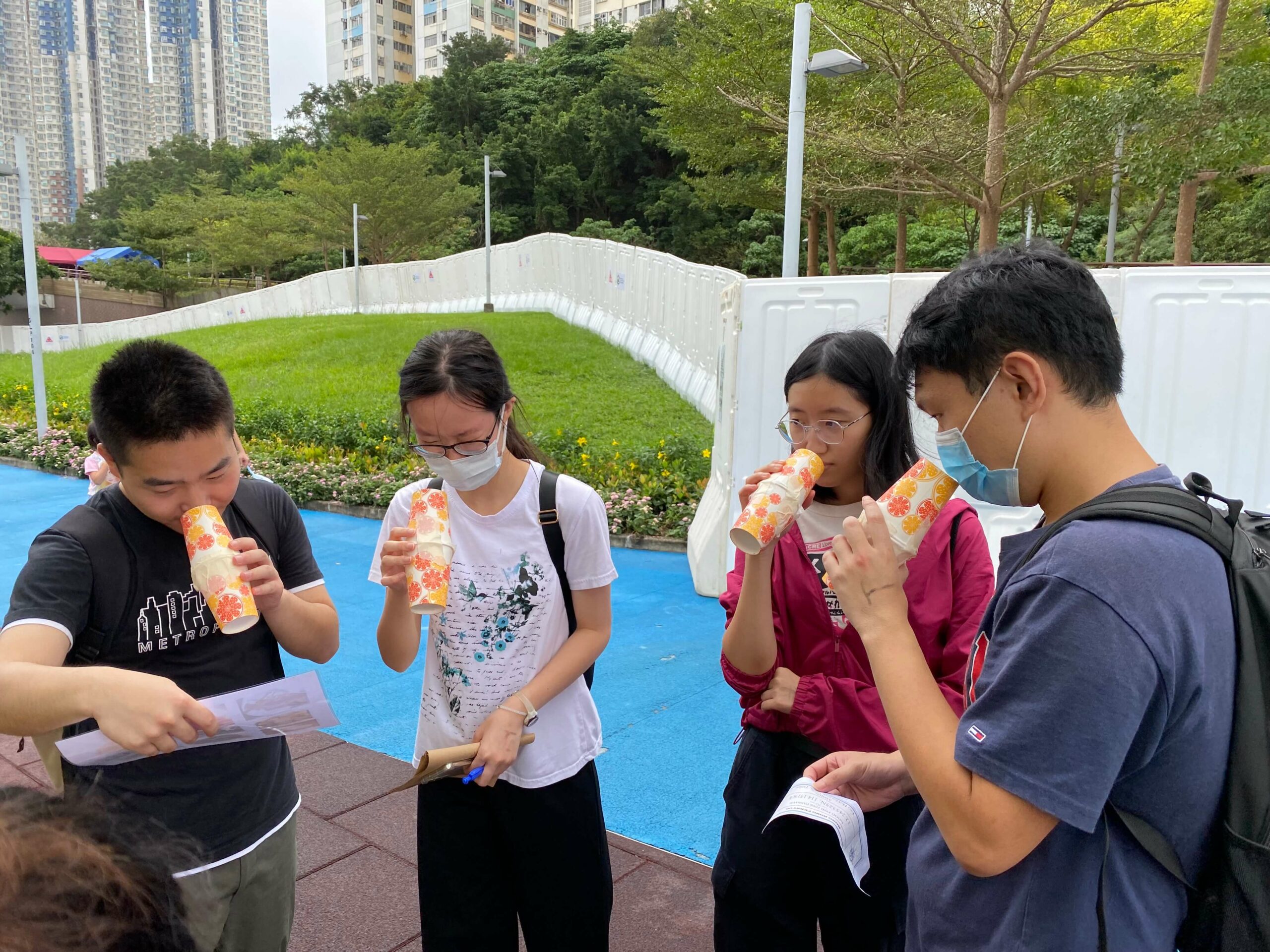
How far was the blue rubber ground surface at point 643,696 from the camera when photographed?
3.82 m

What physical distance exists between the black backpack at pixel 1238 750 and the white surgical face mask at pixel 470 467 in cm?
139

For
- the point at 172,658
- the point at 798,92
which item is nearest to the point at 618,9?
the point at 798,92

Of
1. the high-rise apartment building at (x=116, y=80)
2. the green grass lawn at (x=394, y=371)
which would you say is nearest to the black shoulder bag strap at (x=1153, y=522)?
the green grass lawn at (x=394, y=371)

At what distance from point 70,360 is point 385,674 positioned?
23.1 meters

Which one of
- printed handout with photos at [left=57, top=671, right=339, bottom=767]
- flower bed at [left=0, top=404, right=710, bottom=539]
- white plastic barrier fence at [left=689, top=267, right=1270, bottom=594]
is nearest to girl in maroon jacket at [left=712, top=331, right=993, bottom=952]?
printed handout with photos at [left=57, top=671, right=339, bottom=767]

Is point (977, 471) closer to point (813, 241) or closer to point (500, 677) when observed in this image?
point (500, 677)

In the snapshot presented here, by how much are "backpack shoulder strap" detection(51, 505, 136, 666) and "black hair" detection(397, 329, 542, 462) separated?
69 cm

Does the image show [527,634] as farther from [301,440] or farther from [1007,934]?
[301,440]

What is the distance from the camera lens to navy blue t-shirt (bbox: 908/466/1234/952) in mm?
1068

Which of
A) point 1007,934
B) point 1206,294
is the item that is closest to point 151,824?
point 1007,934

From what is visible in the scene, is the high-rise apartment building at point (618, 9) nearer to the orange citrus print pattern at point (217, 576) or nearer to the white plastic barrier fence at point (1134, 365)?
the white plastic barrier fence at point (1134, 365)

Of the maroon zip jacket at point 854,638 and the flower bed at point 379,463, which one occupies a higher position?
the maroon zip jacket at point 854,638

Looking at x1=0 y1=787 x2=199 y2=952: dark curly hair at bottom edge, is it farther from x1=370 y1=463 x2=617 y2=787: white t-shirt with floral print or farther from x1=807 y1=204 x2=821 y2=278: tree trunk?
x1=807 y1=204 x2=821 y2=278: tree trunk

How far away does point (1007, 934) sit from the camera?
1224mm
